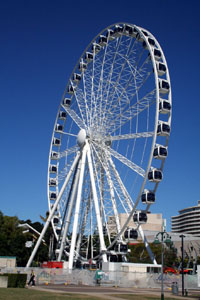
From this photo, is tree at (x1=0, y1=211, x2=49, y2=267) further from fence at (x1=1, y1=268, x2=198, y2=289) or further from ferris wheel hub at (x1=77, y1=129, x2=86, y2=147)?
fence at (x1=1, y1=268, x2=198, y2=289)

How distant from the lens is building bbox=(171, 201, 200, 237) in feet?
589

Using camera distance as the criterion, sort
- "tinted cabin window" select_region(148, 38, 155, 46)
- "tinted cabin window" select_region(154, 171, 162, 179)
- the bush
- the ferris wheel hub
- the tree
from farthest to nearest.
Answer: the tree
the ferris wheel hub
"tinted cabin window" select_region(148, 38, 155, 46)
"tinted cabin window" select_region(154, 171, 162, 179)
the bush

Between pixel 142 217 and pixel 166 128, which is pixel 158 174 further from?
pixel 142 217

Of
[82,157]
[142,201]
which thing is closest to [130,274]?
[142,201]

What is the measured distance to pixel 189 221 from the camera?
610 feet

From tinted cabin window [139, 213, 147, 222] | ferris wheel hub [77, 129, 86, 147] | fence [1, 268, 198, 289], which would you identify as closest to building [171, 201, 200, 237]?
ferris wheel hub [77, 129, 86, 147]

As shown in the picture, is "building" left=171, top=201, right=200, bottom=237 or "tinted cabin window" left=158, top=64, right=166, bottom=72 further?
"building" left=171, top=201, right=200, bottom=237

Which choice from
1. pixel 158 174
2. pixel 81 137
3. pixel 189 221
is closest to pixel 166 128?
pixel 158 174

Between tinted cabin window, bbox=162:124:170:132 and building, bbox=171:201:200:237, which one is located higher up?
building, bbox=171:201:200:237

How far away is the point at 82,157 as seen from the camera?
131 feet

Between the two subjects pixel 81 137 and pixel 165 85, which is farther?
pixel 81 137

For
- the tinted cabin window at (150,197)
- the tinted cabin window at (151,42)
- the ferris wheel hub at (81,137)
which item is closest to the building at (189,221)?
the ferris wheel hub at (81,137)

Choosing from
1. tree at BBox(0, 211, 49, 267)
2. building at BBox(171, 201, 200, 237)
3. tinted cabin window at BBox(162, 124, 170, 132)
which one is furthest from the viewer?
building at BBox(171, 201, 200, 237)

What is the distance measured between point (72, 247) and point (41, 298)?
17.3 m
